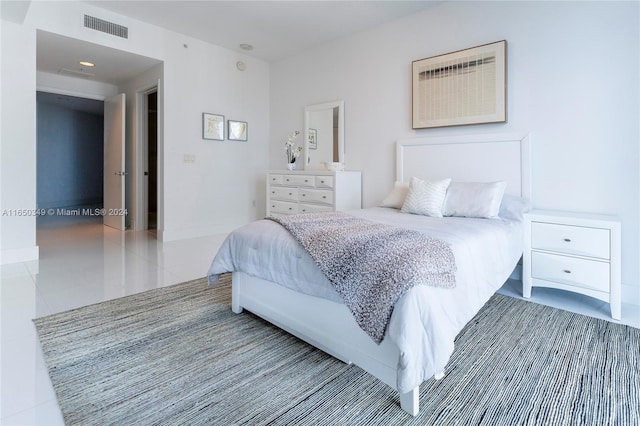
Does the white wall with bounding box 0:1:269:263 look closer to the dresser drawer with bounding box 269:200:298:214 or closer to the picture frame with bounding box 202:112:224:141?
the picture frame with bounding box 202:112:224:141

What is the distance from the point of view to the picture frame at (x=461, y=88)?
3074 mm

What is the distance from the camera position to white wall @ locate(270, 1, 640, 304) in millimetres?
2525

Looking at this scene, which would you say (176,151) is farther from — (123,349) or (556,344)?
(556,344)

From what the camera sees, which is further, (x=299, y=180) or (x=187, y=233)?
(x=187, y=233)

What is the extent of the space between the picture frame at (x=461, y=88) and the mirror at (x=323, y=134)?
1088 mm

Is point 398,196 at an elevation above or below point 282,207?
above

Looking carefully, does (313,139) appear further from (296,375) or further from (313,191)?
(296,375)

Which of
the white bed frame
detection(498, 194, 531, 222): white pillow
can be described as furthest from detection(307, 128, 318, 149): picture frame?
detection(498, 194, 531, 222): white pillow

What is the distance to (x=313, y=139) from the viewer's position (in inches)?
190

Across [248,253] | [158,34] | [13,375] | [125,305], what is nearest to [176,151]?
[158,34]

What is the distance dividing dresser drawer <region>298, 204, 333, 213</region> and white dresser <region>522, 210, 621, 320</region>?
2046 mm

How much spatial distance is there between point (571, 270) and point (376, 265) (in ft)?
5.96

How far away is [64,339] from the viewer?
74.2 inches

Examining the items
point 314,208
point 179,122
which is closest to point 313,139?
point 314,208
